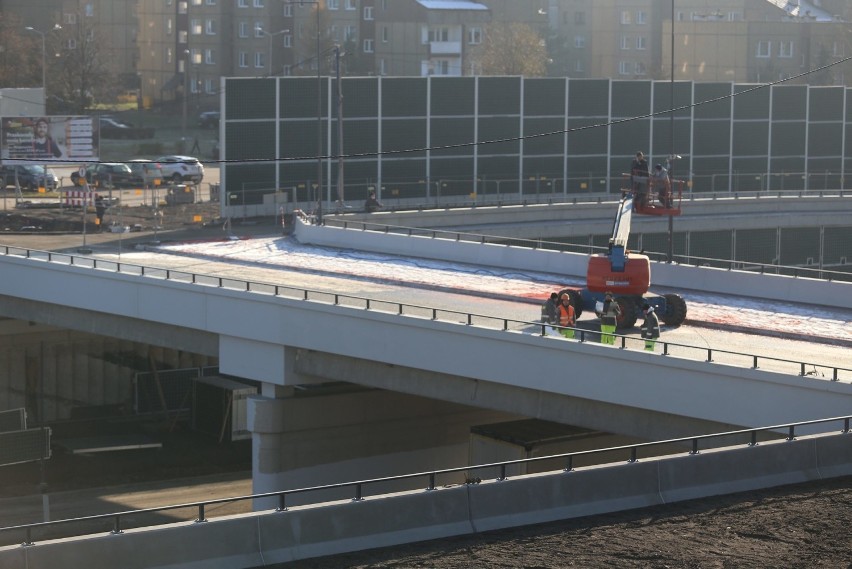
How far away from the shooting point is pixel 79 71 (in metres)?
99.8

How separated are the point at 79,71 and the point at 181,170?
2760cm

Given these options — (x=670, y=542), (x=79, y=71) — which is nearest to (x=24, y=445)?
(x=670, y=542)

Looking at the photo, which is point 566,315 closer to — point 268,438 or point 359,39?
point 268,438

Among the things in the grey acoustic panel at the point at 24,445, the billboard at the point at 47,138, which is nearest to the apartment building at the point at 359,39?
the billboard at the point at 47,138

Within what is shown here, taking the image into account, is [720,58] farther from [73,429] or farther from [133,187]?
[73,429]

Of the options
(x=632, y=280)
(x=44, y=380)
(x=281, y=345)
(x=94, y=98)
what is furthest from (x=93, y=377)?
(x=94, y=98)

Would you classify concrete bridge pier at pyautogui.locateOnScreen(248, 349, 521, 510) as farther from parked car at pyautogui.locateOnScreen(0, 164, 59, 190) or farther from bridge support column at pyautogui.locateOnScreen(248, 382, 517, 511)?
parked car at pyautogui.locateOnScreen(0, 164, 59, 190)

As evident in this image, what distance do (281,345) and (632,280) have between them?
882cm

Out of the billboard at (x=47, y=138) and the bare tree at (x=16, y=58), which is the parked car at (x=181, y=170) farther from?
the bare tree at (x=16, y=58)

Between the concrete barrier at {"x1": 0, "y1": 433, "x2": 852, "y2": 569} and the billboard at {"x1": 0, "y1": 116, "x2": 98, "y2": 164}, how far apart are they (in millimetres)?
48827

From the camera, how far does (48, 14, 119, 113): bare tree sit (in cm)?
9962

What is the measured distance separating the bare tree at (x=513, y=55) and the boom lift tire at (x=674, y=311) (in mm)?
76034

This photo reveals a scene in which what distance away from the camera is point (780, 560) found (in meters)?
17.6

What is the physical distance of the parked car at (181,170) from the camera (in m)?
75.2
